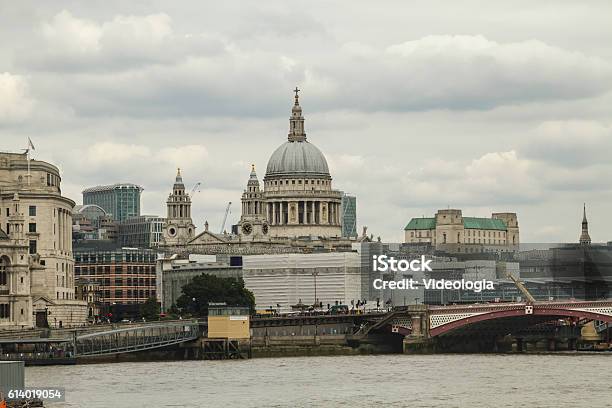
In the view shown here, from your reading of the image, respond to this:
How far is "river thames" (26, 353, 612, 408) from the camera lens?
4023 inches

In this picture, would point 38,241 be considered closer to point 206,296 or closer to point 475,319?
point 206,296

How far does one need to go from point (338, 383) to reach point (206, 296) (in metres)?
77.3

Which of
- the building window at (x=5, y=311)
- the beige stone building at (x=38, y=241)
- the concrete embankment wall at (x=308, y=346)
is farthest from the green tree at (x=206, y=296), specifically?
the building window at (x=5, y=311)

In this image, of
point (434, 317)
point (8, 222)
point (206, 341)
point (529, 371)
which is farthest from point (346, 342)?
point (529, 371)

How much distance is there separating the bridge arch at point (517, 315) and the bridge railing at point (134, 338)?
19849 mm

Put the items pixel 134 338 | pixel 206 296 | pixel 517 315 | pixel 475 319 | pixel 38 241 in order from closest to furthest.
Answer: pixel 134 338, pixel 517 315, pixel 475 319, pixel 38 241, pixel 206 296

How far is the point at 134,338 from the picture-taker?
14700 centimetres

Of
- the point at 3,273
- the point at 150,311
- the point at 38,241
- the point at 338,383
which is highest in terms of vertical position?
the point at 38,241

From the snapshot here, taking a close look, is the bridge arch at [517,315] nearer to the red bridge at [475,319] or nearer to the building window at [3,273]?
the red bridge at [475,319]

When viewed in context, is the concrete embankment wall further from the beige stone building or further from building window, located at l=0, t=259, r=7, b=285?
building window, located at l=0, t=259, r=7, b=285

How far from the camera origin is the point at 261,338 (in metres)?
160

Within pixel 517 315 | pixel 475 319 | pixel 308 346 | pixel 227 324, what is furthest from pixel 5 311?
pixel 517 315

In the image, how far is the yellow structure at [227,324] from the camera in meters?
150

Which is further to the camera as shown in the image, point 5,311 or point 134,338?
point 5,311
